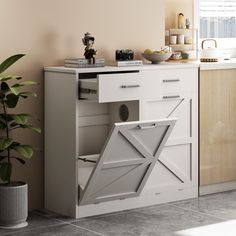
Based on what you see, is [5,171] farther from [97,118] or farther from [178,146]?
[178,146]

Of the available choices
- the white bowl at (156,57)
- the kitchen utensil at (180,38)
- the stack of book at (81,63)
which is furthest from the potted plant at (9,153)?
the kitchen utensil at (180,38)

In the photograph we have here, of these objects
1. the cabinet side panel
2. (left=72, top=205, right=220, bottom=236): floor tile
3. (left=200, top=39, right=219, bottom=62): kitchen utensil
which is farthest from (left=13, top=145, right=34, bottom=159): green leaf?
(left=200, top=39, right=219, bottom=62): kitchen utensil

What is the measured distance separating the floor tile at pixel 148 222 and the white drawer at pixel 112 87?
837 mm

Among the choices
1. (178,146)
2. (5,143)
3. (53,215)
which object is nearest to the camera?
(5,143)

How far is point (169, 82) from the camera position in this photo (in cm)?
525

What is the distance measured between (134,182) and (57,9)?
137 centimetres

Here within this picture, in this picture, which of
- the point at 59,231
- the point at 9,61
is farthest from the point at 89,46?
the point at 59,231

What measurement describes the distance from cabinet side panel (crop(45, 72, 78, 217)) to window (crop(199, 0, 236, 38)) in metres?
2.14

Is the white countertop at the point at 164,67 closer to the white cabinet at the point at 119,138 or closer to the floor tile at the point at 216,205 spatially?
the white cabinet at the point at 119,138

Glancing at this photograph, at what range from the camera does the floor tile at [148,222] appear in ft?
15.3

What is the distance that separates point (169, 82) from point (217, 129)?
687mm

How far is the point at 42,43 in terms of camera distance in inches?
201

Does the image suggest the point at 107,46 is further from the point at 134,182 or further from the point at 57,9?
the point at 134,182

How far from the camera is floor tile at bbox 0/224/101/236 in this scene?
15.1 feet
